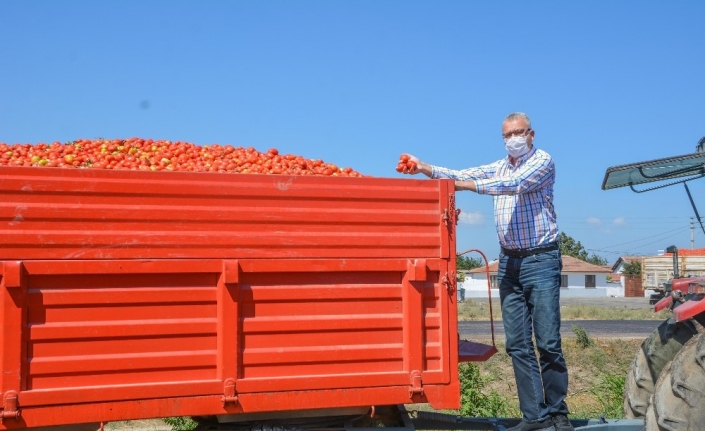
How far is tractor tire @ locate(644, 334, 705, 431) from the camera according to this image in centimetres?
443

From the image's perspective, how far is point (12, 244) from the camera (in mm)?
3631

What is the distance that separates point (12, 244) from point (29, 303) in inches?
12.3

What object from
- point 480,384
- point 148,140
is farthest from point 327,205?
point 480,384

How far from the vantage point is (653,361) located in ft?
19.4

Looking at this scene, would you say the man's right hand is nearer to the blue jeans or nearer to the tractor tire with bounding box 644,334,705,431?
the blue jeans

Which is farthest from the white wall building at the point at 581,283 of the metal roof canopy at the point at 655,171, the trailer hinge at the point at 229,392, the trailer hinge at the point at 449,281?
the trailer hinge at the point at 229,392

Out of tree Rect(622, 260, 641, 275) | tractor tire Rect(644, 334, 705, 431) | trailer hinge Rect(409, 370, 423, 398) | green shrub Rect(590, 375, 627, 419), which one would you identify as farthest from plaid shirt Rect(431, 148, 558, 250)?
tree Rect(622, 260, 641, 275)

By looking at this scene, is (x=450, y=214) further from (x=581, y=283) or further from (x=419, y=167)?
(x=581, y=283)

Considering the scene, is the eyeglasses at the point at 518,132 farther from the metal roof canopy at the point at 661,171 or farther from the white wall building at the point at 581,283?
the white wall building at the point at 581,283

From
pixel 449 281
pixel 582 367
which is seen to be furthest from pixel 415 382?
pixel 582 367

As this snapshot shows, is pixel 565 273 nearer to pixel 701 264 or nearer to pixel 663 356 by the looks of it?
pixel 701 264

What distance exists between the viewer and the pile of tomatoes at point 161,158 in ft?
15.5

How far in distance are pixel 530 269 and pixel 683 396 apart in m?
1.22

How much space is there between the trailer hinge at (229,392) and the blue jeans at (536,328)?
6.80 feet
